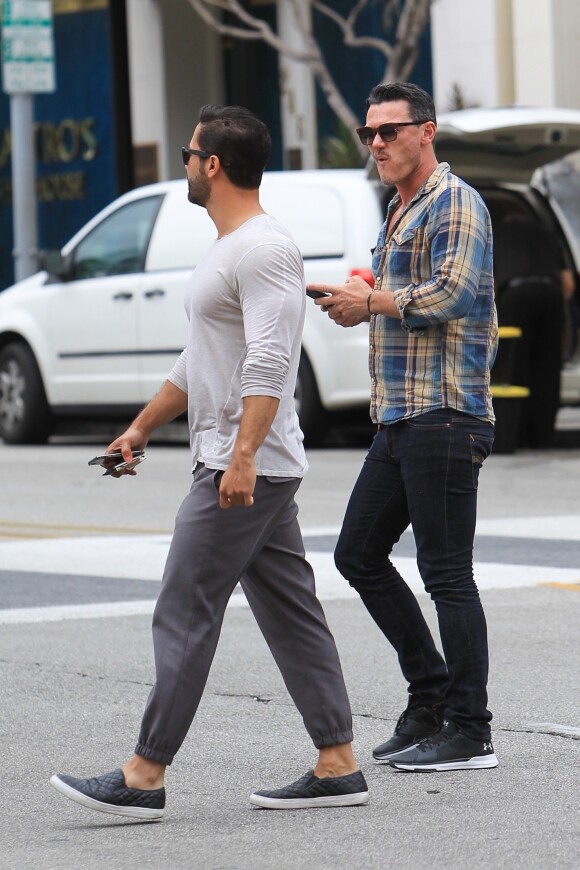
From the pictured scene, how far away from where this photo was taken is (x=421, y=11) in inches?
733

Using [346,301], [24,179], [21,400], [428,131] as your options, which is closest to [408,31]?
[24,179]

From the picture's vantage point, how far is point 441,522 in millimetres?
4895

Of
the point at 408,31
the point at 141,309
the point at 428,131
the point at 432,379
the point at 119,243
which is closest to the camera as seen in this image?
the point at 432,379

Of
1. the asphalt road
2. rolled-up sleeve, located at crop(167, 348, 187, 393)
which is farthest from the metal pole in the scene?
rolled-up sleeve, located at crop(167, 348, 187, 393)

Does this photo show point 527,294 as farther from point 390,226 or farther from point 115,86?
point 115,86

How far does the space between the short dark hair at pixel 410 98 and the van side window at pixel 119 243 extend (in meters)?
9.38

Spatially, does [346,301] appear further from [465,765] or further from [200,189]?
[465,765]

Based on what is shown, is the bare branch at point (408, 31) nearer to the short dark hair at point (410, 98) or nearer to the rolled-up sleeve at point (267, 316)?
the short dark hair at point (410, 98)

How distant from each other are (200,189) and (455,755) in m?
1.58

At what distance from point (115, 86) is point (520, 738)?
69.3 feet

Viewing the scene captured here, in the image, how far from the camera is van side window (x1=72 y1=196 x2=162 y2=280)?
14.4 m

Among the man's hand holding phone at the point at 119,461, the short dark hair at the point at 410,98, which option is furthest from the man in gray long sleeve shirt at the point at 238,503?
the short dark hair at the point at 410,98

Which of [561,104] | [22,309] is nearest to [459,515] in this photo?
[22,309]

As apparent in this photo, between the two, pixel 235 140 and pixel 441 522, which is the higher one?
pixel 235 140
